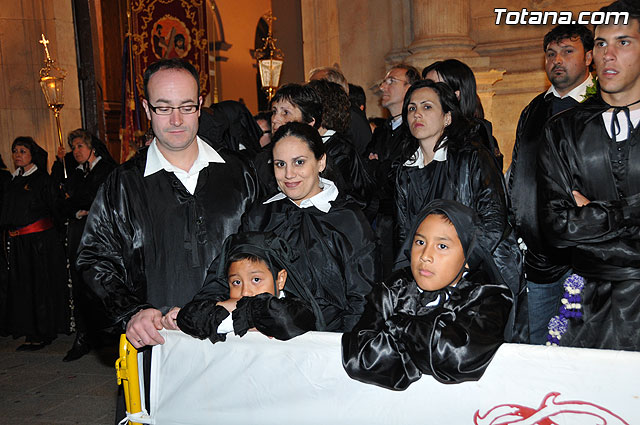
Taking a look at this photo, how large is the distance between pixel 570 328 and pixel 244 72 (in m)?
19.3

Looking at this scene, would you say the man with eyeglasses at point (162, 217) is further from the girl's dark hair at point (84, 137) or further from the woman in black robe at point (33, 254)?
the woman in black robe at point (33, 254)

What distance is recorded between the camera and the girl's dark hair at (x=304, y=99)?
471 centimetres

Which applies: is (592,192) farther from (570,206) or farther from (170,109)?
(170,109)

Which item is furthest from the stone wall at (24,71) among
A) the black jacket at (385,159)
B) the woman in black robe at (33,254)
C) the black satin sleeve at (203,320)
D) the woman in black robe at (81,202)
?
the black satin sleeve at (203,320)

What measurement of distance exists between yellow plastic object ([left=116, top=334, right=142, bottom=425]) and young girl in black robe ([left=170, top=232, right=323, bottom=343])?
20cm

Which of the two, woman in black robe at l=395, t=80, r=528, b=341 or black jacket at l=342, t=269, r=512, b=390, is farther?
woman in black robe at l=395, t=80, r=528, b=341

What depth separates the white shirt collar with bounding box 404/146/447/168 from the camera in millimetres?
4102

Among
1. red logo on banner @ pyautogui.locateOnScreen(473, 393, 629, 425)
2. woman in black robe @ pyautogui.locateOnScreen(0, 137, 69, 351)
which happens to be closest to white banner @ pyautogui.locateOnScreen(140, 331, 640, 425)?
red logo on banner @ pyautogui.locateOnScreen(473, 393, 629, 425)

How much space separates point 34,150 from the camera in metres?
7.98

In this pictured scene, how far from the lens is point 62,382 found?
20.3 feet

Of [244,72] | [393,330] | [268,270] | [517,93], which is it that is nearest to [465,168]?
[268,270]

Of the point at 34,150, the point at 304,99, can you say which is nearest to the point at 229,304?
the point at 304,99

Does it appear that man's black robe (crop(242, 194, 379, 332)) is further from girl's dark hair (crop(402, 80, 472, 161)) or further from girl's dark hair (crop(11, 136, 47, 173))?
girl's dark hair (crop(11, 136, 47, 173))

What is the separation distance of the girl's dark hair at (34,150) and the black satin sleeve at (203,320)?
20.1ft
